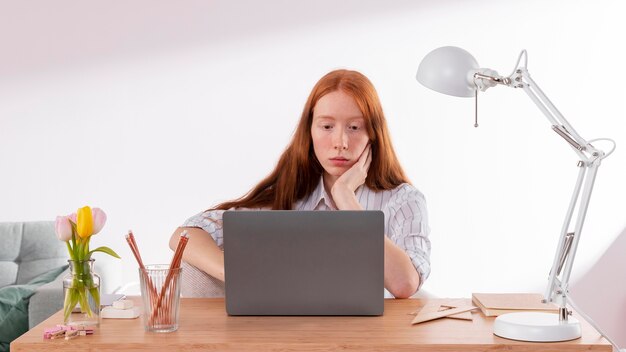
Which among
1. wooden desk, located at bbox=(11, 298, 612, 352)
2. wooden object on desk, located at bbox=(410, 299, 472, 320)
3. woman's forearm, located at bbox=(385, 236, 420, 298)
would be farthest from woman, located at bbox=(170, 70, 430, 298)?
wooden desk, located at bbox=(11, 298, 612, 352)

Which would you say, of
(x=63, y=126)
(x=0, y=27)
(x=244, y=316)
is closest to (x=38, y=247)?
(x=63, y=126)

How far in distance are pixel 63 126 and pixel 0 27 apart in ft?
2.03

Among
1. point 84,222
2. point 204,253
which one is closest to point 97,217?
point 84,222

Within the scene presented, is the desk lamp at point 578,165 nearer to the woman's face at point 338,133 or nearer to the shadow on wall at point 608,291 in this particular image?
the woman's face at point 338,133

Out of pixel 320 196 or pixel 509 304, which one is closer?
pixel 509 304

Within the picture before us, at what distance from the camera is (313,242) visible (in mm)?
1989

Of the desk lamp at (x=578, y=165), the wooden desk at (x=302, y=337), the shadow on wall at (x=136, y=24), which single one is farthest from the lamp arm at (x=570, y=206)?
the shadow on wall at (x=136, y=24)

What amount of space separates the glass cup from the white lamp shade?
2.30ft

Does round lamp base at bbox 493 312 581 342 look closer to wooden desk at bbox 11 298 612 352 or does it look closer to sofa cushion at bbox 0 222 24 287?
wooden desk at bbox 11 298 612 352

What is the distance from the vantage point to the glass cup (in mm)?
1901

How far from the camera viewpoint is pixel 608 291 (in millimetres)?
4934

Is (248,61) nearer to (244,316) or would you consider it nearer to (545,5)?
(545,5)

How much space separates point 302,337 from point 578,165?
663 millimetres

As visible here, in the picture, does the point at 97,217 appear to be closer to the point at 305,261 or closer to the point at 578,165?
the point at 305,261
